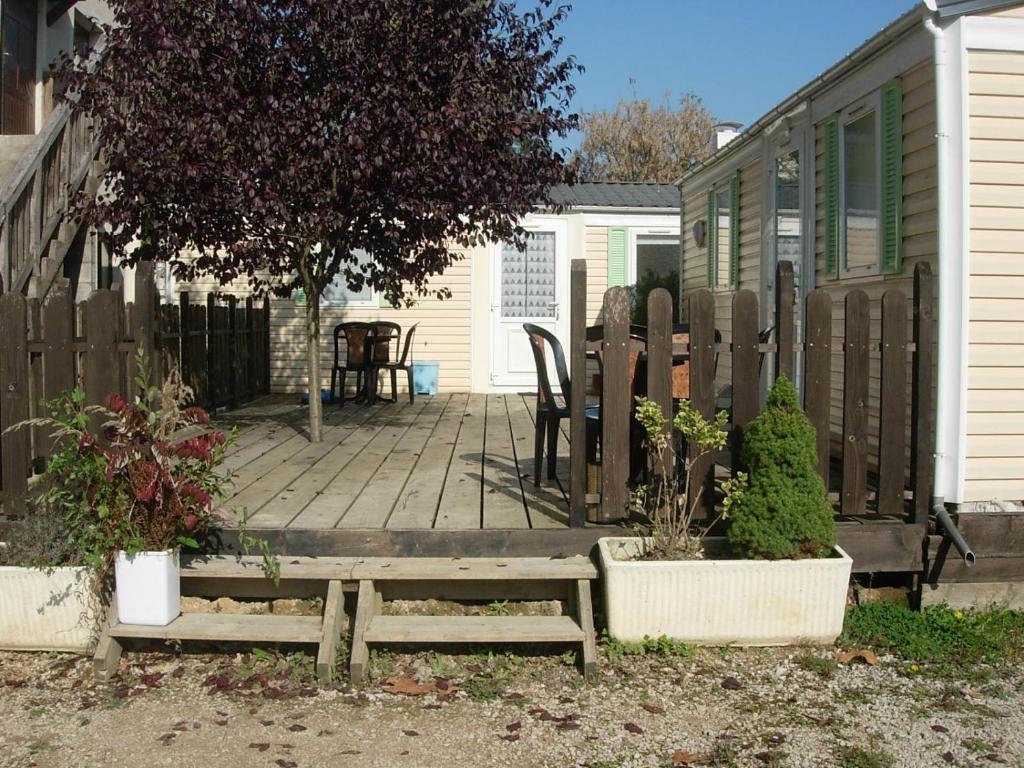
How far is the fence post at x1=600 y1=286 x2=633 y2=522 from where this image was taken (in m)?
4.20

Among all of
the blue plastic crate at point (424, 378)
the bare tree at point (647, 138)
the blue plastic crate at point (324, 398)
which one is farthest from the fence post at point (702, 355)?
the bare tree at point (647, 138)

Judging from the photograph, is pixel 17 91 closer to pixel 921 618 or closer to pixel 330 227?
pixel 330 227

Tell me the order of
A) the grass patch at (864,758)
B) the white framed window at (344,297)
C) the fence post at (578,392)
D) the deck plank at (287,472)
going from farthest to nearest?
1. the white framed window at (344,297)
2. the deck plank at (287,472)
3. the fence post at (578,392)
4. the grass patch at (864,758)

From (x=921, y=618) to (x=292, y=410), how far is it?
6779 mm

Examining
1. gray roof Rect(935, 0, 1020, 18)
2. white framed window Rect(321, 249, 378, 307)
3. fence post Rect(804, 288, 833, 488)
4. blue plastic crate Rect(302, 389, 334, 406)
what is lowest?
blue plastic crate Rect(302, 389, 334, 406)

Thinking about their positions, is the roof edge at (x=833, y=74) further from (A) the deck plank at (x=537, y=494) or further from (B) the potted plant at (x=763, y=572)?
(A) the deck plank at (x=537, y=494)

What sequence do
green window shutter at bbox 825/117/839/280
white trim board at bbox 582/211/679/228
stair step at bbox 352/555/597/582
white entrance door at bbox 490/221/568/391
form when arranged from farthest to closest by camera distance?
white trim board at bbox 582/211/679/228 → white entrance door at bbox 490/221/568/391 → green window shutter at bbox 825/117/839/280 → stair step at bbox 352/555/597/582

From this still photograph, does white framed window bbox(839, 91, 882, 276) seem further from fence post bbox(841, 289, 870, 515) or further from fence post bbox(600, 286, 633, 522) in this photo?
fence post bbox(600, 286, 633, 522)

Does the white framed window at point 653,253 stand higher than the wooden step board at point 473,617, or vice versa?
the white framed window at point 653,253

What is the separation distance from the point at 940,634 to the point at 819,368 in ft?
3.98

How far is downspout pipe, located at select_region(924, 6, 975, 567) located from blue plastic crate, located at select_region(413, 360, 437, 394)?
295 inches

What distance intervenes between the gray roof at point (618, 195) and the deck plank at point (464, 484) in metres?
4.83

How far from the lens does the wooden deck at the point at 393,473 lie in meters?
4.56

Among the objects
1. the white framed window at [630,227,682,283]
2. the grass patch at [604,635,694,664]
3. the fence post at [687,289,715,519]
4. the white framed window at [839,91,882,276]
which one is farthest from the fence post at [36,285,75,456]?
the white framed window at [630,227,682,283]
